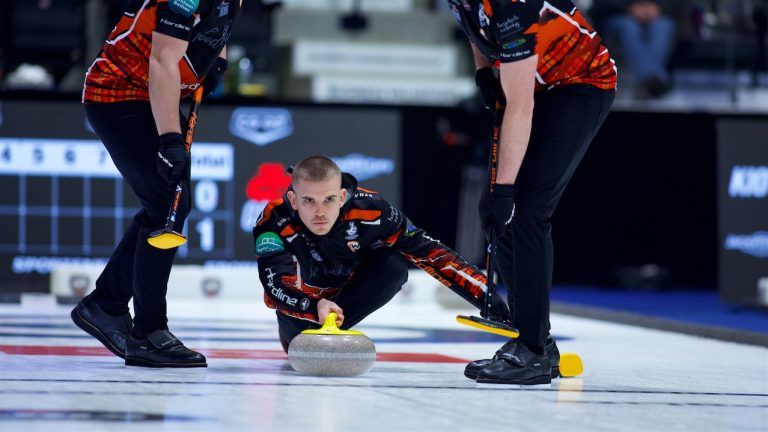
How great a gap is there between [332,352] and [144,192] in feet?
2.73

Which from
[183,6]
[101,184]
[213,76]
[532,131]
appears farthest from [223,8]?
[101,184]

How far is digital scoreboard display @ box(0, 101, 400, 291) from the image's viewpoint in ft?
27.8

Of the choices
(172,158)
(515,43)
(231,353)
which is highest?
(515,43)

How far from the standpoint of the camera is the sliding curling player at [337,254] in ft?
13.5

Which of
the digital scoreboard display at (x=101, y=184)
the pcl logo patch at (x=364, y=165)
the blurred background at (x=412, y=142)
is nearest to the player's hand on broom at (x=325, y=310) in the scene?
the blurred background at (x=412, y=142)

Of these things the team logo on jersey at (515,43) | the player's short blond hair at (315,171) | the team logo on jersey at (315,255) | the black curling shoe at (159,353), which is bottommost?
the black curling shoe at (159,353)

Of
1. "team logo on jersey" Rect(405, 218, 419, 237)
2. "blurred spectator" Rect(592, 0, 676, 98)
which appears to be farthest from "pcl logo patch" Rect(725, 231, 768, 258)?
"team logo on jersey" Rect(405, 218, 419, 237)

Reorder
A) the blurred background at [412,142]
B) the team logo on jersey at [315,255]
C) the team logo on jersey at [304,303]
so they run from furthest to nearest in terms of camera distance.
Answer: the blurred background at [412,142], the team logo on jersey at [315,255], the team logo on jersey at [304,303]

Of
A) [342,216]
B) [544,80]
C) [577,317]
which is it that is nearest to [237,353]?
[342,216]

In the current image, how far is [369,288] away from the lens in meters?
4.42

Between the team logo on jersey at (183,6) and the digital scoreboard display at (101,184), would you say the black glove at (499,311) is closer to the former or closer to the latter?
the team logo on jersey at (183,6)

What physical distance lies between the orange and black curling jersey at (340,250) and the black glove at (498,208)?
48cm

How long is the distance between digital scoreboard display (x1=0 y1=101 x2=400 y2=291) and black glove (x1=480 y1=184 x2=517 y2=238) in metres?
4.89

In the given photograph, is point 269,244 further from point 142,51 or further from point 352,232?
point 142,51
